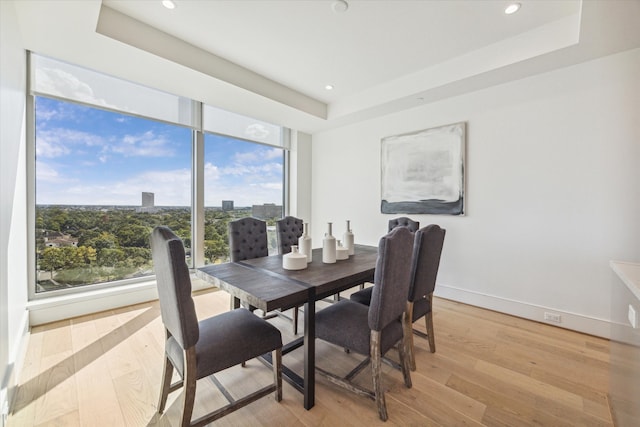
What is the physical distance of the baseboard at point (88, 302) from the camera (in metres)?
2.69

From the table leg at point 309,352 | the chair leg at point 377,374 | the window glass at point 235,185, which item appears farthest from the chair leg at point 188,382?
the window glass at point 235,185

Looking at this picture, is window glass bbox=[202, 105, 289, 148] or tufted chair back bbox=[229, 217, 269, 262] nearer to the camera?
tufted chair back bbox=[229, 217, 269, 262]

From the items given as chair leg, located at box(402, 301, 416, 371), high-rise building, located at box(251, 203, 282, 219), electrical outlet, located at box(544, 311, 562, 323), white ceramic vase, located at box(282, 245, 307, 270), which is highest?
high-rise building, located at box(251, 203, 282, 219)

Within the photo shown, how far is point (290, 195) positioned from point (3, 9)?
404cm

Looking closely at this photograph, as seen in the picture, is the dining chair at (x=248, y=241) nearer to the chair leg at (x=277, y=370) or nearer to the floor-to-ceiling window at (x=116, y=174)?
the chair leg at (x=277, y=370)

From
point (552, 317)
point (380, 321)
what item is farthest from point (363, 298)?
point (552, 317)

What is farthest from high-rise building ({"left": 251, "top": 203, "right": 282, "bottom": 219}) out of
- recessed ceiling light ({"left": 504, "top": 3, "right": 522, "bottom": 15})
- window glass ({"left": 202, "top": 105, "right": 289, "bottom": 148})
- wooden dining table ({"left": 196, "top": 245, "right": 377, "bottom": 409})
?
recessed ceiling light ({"left": 504, "top": 3, "right": 522, "bottom": 15})

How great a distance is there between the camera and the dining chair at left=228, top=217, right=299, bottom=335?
259cm

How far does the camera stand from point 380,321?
156 cm

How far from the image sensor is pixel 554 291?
9.18 ft

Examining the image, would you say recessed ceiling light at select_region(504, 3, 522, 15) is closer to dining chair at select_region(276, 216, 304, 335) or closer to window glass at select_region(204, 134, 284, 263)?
dining chair at select_region(276, 216, 304, 335)

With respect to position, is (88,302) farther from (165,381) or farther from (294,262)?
(294,262)

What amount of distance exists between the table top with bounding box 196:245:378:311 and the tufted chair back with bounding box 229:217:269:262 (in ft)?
1.09

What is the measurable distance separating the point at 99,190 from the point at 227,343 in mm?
2920
